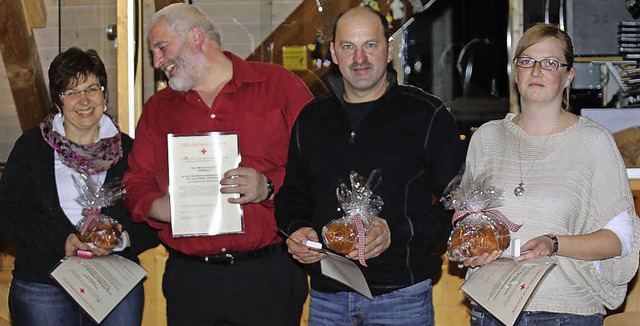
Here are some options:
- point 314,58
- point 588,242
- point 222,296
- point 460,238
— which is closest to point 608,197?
point 588,242

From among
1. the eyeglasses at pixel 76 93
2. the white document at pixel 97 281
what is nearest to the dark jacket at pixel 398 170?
the white document at pixel 97 281

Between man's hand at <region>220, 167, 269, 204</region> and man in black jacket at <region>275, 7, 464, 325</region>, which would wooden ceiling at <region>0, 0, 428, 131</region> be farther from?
man in black jacket at <region>275, 7, 464, 325</region>

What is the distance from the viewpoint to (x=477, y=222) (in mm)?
2615

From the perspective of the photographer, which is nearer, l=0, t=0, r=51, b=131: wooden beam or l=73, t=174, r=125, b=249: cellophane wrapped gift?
l=73, t=174, r=125, b=249: cellophane wrapped gift

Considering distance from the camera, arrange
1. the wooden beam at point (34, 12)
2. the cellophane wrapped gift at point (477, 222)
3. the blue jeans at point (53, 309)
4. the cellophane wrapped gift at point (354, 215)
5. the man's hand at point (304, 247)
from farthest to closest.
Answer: the wooden beam at point (34, 12), the blue jeans at point (53, 309), the man's hand at point (304, 247), the cellophane wrapped gift at point (354, 215), the cellophane wrapped gift at point (477, 222)

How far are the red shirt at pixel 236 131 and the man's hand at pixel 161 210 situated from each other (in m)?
0.03

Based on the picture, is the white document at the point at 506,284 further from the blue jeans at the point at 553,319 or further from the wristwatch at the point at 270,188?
the wristwatch at the point at 270,188

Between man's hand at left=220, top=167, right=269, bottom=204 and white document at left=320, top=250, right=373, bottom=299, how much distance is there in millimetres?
471

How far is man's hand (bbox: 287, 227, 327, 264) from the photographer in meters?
2.78

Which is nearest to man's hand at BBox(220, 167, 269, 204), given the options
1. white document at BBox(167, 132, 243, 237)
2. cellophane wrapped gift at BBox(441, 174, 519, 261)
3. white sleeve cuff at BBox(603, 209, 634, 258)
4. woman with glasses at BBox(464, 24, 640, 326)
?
white document at BBox(167, 132, 243, 237)

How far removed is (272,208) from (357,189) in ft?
1.84

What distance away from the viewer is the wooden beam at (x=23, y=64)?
5.54 meters

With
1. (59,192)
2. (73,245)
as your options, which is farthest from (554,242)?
(59,192)

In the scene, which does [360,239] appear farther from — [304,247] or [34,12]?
[34,12]
